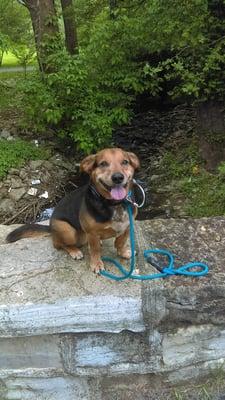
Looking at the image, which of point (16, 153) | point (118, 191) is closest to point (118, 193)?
point (118, 191)

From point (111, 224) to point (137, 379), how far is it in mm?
1056

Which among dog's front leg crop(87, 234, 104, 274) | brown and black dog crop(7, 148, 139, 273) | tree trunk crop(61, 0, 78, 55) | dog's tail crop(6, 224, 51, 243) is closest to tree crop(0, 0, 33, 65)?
tree trunk crop(61, 0, 78, 55)

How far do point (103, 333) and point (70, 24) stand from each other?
1009cm

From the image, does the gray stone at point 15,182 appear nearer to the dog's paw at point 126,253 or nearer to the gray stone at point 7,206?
the gray stone at point 7,206

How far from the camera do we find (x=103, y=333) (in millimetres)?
2902

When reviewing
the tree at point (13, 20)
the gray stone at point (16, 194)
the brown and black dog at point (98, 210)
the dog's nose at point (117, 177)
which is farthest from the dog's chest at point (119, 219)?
the tree at point (13, 20)

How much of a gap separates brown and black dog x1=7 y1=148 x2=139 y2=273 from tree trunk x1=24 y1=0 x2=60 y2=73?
574 cm

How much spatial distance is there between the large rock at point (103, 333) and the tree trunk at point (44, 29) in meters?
6.29

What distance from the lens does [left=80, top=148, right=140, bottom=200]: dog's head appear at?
2766mm

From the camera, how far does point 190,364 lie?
3.02 m

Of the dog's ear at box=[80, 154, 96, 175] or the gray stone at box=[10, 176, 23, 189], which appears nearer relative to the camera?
the dog's ear at box=[80, 154, 96, 175]

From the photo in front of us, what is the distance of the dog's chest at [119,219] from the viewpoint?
2967 millimetres

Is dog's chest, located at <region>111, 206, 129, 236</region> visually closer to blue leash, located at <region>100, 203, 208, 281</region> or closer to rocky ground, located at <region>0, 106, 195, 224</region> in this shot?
blue leash, located at <region>100, 203, 208, 281</region>

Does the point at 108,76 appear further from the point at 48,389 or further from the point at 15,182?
the point at 48,389
